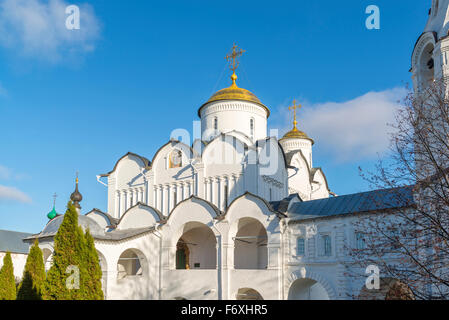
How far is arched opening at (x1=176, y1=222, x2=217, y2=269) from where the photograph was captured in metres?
20.5

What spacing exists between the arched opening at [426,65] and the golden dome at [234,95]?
11198mm

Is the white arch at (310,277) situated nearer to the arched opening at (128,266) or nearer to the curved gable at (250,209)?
the curved gable at (250,209)

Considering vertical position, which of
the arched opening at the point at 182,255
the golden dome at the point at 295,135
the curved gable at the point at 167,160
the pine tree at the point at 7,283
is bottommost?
the pine tree at the point at 7,283

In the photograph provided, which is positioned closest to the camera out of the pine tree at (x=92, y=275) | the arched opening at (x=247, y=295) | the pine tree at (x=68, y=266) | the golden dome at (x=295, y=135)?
the pine tree at (x=68, y=266)

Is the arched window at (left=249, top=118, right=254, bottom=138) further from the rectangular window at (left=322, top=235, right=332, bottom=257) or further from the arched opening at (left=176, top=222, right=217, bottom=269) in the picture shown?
the rectangular window at (left=322, top=235, right=332, bottom=257)

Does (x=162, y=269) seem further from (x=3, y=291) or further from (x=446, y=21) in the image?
(x=446, y=21)

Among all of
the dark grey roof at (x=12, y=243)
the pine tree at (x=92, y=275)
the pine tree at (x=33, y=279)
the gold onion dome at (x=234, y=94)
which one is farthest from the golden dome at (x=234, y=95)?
the dark grey roof at (x=12, y=243)

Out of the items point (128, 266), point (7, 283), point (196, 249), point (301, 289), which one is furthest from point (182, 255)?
point (7, 283)

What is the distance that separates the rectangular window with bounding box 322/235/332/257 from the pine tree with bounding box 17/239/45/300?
9.19 metres

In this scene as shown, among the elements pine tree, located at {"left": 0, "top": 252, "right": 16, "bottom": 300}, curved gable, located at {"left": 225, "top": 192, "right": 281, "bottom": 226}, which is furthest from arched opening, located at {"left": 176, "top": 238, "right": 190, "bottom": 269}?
pine tree, located at {"left": 0, "top": 252, "right": 16, "bottom": 300}

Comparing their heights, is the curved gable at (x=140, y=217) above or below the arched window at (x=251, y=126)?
below

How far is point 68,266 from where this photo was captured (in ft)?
35.6

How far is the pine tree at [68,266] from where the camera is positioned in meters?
10.6

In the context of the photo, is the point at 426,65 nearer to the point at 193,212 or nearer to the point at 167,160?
the point at 193,212
